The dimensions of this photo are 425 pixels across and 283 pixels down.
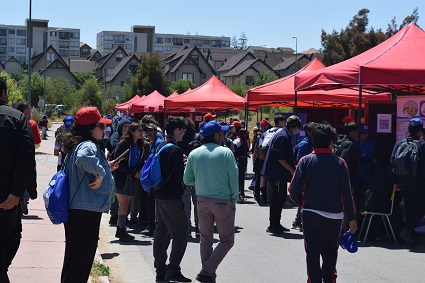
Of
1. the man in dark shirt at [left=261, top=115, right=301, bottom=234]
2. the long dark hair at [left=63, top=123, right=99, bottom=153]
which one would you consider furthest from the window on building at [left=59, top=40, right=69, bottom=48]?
the long dark hair at [left=63, top=123, right=99, bottom=153]

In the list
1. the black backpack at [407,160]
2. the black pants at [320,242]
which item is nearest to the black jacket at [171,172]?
the black pants at [320,242]

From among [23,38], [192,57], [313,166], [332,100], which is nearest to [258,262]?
[313,166]

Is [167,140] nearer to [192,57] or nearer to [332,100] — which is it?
[332,100]

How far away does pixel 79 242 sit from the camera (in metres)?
5.90

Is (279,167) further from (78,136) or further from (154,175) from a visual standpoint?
(78,136)

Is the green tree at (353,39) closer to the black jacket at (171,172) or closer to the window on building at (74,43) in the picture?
the black jacket at (171,172)

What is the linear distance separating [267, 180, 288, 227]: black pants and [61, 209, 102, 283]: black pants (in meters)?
5.59

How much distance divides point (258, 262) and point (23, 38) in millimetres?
167659

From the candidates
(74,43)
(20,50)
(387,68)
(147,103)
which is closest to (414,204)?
(387,68)

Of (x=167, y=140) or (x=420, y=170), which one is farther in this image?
(x=420, y=170)

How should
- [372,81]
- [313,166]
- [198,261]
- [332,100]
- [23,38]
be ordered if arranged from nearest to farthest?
[313,166] → [198,261] → [372,81] → [332,100] → [23,38]

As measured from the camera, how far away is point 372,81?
10.8 metres

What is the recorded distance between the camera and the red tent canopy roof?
35.2ft

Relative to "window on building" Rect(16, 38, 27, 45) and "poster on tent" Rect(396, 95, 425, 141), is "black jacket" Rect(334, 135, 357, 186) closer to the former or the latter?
"poster on tent" Rect(396, 95, 425, 141)
